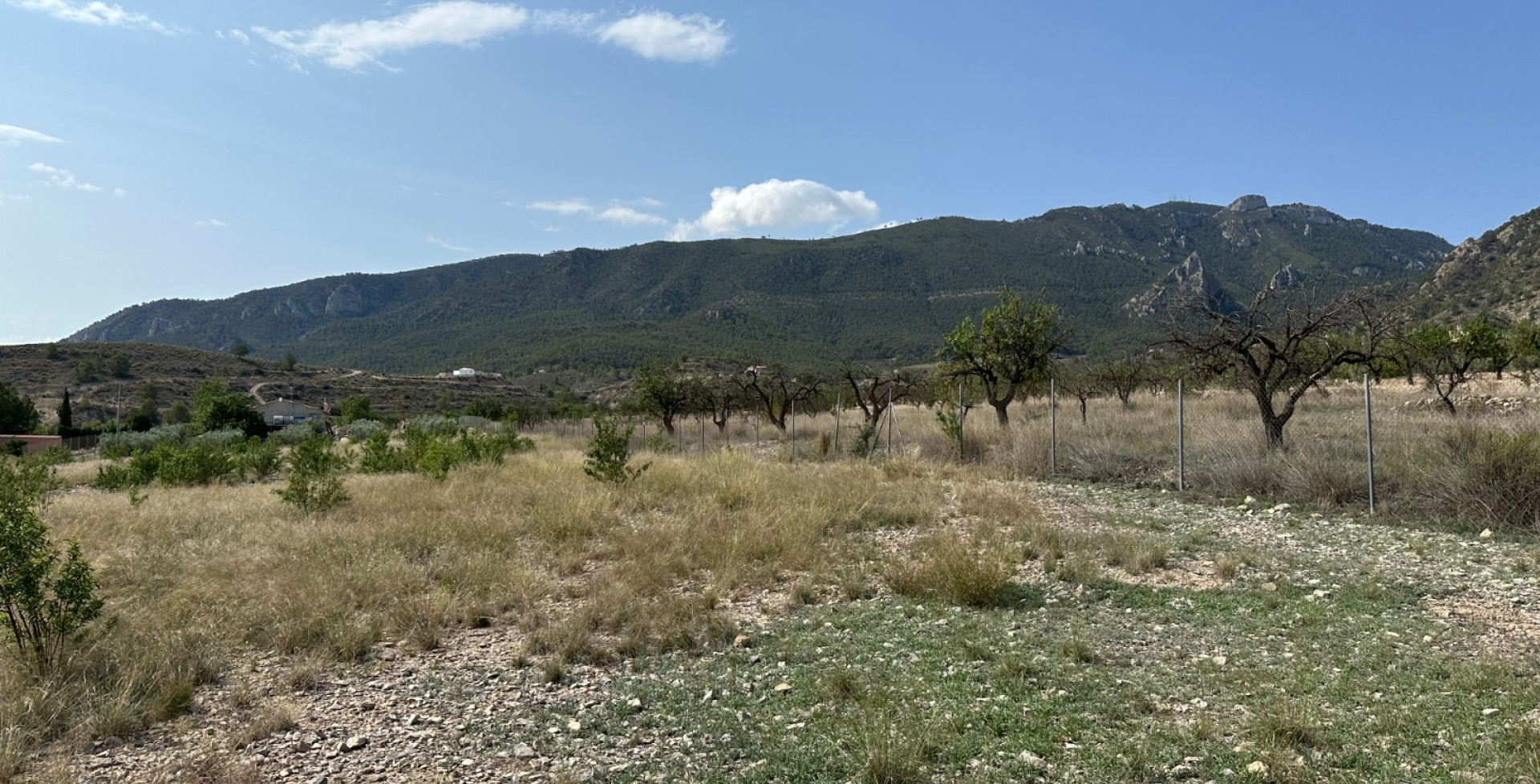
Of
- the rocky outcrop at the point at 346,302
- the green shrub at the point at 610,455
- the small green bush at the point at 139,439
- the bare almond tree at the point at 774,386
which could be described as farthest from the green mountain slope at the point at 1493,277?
the rocky outcrop at the point at 346,302

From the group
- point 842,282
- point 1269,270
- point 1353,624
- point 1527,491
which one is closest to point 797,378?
point 1527,491

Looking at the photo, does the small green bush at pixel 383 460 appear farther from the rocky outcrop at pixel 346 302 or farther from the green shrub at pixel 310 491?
the rocky outcrop at pixel 346 302

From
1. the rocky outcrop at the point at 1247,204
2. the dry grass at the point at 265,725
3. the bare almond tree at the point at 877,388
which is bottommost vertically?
the dry grass at the point at 265,725

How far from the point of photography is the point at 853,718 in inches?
176

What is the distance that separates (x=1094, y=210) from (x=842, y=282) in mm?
43507

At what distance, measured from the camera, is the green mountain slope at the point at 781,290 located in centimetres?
8456

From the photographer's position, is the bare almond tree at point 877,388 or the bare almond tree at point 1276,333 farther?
the bare almond tree at point 877,388

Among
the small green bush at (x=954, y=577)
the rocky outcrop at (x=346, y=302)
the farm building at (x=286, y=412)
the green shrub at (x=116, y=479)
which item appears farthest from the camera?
the rocky outcrop at (x=346, y=302)

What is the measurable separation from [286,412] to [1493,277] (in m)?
87.8

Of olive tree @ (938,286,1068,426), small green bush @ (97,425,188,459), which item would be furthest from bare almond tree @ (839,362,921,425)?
small green bush @ (97,425,188,459)

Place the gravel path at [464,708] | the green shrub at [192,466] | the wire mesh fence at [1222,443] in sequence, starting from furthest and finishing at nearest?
the green shrub at [192,466]
the wire mesh fence at [1222,443]
the gravel path at [464,708]

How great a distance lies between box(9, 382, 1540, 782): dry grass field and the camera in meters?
4.11

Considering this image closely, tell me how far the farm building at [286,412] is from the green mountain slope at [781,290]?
25481mm

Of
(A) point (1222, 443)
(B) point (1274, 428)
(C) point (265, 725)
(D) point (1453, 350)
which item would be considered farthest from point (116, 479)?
(D) point (1453, 350)
